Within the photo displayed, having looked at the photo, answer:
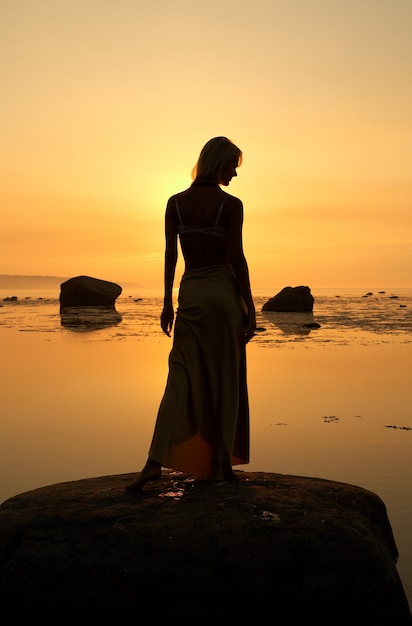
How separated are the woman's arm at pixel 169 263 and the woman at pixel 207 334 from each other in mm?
97

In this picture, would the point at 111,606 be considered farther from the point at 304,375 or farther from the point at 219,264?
the point at 304,375

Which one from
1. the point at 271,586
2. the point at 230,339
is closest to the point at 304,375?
the point at 230,339

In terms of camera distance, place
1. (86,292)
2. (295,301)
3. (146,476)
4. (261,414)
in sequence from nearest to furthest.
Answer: (146,476) < (261,414) < (295,301) < (86,292)

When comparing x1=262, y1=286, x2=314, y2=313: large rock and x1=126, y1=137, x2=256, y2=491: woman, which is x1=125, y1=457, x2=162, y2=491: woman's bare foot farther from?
x1=262, y1=286, x2=314, y2=313: large rock

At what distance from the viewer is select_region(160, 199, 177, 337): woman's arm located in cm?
562

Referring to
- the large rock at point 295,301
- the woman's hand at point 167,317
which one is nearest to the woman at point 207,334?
the woman's hand at point 167,317

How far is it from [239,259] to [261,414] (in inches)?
214

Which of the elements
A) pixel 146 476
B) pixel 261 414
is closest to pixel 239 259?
pixel 146 476

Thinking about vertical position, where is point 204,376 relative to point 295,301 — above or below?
below

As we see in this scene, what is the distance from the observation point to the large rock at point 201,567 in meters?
4.25

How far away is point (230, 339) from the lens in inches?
215

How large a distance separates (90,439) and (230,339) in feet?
13.3

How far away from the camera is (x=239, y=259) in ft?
17.9

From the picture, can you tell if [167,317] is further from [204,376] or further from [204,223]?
[204,223]
